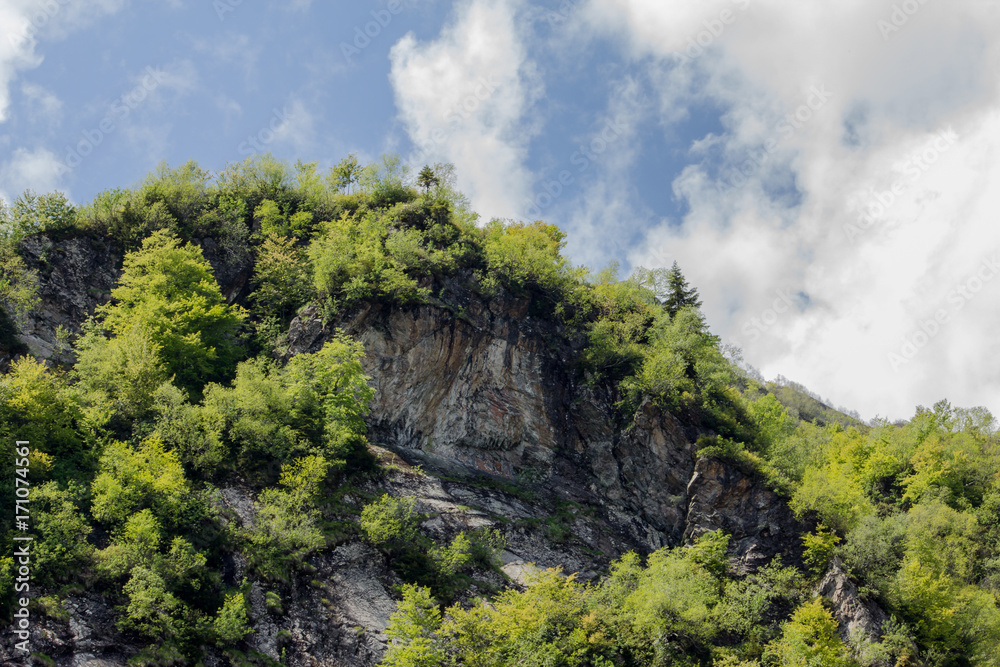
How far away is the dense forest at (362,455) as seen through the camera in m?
26.7

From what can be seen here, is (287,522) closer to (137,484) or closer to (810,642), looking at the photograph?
(137,484)

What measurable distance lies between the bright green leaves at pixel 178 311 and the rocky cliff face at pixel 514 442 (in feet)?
11.5

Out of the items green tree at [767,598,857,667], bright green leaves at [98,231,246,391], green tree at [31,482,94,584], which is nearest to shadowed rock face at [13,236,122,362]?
bright green leaves at [98,231,246,391]

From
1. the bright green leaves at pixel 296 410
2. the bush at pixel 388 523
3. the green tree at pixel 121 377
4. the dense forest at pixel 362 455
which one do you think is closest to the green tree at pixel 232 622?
the dense forest at pixel 362 455

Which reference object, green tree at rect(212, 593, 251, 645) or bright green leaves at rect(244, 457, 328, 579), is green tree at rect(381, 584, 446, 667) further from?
green tree at rect(212, 593, 251, 645)

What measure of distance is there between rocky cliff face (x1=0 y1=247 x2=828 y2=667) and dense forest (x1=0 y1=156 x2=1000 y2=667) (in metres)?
1.19

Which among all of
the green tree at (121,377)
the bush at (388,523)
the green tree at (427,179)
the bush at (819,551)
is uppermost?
the green tree at (427,179)

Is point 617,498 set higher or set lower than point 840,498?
lower

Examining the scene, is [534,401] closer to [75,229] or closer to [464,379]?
[464,379]

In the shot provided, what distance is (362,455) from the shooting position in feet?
117

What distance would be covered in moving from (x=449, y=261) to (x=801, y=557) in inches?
1180

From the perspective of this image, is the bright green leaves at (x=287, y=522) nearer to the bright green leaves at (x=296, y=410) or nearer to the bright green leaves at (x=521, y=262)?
the bright green leaves at (x=296, y=410)

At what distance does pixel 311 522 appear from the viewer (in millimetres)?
30266

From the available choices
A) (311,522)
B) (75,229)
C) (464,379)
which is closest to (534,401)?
(464,379)
